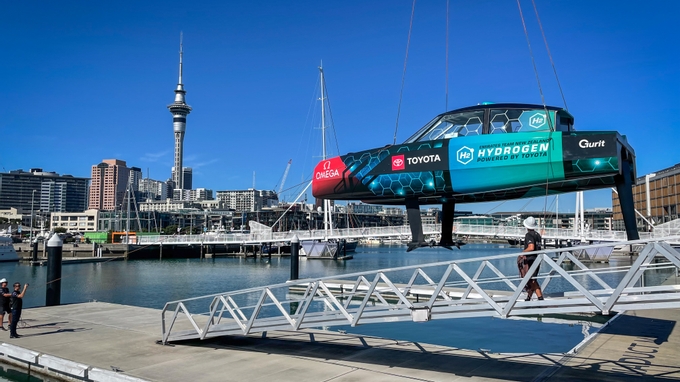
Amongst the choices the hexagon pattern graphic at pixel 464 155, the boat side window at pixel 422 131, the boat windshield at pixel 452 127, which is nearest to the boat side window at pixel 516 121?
the boat windshield at pixel 452 127

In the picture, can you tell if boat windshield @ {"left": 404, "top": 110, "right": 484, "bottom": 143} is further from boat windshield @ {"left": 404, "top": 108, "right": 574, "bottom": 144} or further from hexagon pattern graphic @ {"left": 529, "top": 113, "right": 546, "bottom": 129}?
hexagon pattern graphic @ {"left": 529, "top": 113, "right": 546, "bottom": 129}

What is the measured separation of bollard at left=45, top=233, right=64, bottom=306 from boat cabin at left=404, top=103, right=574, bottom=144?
16.1 metres

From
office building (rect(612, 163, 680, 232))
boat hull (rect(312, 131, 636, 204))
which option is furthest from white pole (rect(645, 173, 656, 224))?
boat hull (rect(312, 131, 636, 204))

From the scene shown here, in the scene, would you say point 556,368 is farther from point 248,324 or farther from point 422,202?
point 248,324

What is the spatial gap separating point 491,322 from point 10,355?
16.3 metres

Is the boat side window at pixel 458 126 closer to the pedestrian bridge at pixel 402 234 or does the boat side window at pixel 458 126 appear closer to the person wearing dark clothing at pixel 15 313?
the person wearing dark clothing at pixel 15 313

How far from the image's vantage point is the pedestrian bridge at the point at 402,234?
62844mm

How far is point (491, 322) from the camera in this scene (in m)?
20.4

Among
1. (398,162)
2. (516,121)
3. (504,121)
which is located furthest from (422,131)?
(516,121)

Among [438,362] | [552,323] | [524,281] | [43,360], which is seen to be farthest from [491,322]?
[43,360]

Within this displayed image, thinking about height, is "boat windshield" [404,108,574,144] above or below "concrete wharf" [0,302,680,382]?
above

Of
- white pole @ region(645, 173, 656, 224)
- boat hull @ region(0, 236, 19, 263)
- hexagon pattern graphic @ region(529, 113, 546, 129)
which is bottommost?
boat hull @ region(0, 236, 19, 263)

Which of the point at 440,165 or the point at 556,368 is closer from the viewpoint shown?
the point at 556,368

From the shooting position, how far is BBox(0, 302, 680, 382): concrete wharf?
1047 centimetres
